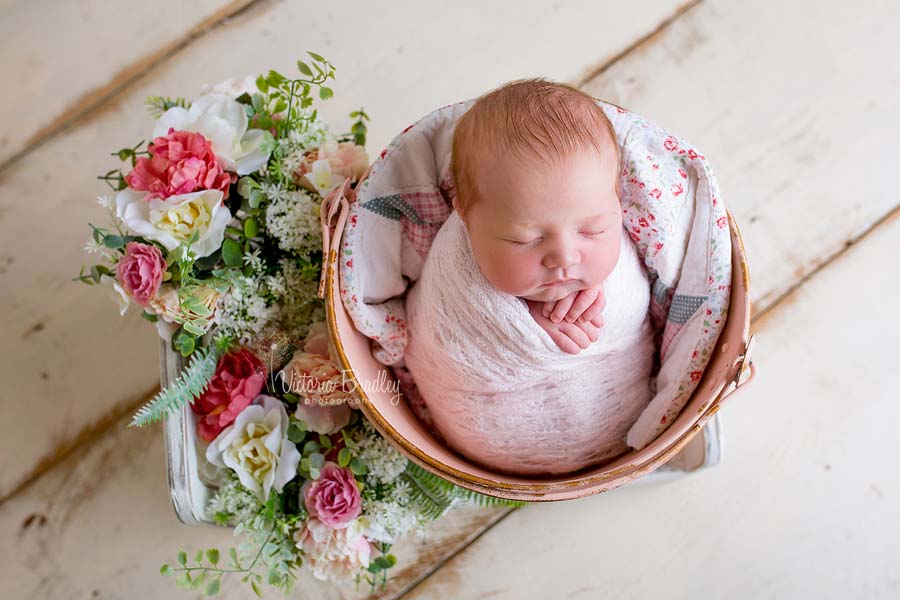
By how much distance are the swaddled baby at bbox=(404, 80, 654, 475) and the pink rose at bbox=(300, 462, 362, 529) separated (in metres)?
0.17

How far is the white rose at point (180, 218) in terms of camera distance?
3.23ft

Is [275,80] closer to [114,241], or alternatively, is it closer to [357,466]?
[114,241]

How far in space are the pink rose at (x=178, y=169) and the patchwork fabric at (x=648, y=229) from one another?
199 millimetres

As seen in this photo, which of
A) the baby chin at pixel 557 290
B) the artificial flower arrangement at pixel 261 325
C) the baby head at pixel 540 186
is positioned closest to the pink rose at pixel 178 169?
the artificial flower arrangement at pixel 261 325

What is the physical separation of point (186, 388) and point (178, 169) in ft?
0.98

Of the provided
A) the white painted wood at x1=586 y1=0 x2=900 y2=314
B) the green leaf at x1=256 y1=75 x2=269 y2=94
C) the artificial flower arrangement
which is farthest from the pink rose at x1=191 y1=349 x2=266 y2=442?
the white painted wood at x1=586 y1=0 x2=900 y2=314

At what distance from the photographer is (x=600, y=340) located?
1043 millimetres

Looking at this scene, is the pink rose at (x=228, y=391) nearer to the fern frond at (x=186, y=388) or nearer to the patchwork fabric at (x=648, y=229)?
the fern frond at (x=186, y=388)

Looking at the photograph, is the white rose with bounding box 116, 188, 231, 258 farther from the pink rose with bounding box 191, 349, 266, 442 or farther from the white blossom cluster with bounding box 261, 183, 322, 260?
the pink rose with bounding box 191, 349, 266, 442

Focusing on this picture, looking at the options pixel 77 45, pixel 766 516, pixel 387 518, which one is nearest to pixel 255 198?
pixel 387 518

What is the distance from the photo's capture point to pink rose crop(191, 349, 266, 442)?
1095 mm

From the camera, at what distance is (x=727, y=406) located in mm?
1361

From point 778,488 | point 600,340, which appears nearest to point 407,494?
point 600,340

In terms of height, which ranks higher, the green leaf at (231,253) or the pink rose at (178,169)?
the pink rose at (178,169)
